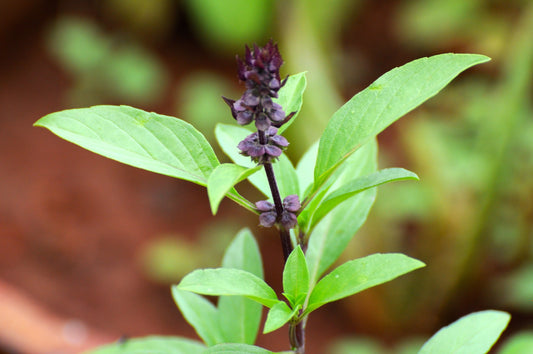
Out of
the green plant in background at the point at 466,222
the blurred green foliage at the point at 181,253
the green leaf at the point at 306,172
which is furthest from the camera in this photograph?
the blurred green foliage at the point at 181,253

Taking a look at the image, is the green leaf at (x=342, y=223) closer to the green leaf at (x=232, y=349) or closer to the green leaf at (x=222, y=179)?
the green leaf at (x=232, y=349)

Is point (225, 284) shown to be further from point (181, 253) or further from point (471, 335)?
point (181, 253)

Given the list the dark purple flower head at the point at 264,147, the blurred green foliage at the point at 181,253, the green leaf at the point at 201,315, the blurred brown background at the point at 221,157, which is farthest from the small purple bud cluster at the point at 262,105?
the blurred green foliage at the point at 181,253

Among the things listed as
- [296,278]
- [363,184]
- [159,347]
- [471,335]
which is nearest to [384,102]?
[363,184]

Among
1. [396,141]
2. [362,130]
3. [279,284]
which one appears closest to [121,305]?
[279,284]

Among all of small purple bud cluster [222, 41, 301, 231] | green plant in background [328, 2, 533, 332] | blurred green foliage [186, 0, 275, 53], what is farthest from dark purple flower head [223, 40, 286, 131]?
blurred green foliage [186, 0, 275, 53]

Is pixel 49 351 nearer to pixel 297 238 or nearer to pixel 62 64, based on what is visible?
pixel 297 238
